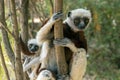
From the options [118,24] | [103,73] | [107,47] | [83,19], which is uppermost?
[83,19]

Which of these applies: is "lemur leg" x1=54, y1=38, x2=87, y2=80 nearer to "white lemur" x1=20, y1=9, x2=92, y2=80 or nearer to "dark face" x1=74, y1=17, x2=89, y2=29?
"white lemur" x1=20, y1=9, x2=92, y2=80

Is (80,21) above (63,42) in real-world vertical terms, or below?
above

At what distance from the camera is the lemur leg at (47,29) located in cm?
423

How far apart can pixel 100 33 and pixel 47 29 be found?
146 inches

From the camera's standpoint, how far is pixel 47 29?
15.4 feet

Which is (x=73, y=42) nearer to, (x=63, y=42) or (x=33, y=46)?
(x=63, y=42)

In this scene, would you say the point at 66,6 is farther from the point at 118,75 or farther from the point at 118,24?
the point at 118,75

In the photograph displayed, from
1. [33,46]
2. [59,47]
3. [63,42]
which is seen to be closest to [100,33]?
[33,46]

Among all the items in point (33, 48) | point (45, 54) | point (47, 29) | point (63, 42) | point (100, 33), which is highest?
point (47, 29)

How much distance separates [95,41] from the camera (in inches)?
331

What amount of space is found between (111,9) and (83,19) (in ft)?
8.98

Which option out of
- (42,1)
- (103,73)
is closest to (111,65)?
(103,73)

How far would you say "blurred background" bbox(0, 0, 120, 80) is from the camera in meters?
7.48

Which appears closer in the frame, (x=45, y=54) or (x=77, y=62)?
(x=77, y=62)
